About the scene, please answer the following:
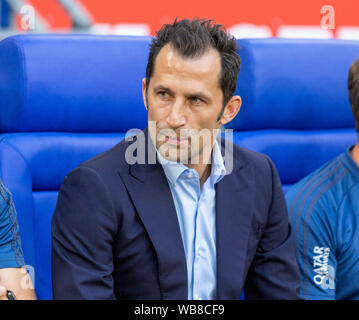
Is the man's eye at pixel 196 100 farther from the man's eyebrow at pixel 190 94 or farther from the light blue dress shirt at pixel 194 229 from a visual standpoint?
the light blue dress shirt at pixel 194 229

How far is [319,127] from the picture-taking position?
1.71m

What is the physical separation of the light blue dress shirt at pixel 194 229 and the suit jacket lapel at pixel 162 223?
0.03 meters

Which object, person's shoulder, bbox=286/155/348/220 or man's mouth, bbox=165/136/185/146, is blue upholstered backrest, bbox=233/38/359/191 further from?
→ man's mouth, bbox=165/136/185/146

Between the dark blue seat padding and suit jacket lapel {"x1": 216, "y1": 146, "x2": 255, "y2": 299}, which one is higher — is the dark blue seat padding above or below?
above

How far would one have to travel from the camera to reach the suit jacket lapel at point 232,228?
3.96ft

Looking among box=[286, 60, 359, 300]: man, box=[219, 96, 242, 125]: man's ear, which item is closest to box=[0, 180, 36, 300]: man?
box=[219, 96, 242, 125]: man's ear

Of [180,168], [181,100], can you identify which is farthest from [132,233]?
[181,100]

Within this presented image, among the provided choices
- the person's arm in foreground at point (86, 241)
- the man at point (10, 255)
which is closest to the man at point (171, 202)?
the person's arm in foreground at point (86, 241)

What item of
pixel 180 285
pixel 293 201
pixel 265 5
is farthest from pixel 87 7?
pixel 180 285

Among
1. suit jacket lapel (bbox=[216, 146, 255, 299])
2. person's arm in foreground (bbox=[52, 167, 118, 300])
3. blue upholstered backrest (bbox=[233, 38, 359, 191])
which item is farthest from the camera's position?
blue upholstered backrest (bbox=[233, 38, 359, 191])

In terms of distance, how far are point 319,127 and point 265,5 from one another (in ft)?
5.39

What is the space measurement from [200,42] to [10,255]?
59cm

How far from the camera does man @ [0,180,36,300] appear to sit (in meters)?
1.23

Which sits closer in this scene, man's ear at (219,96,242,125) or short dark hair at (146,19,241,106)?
short dark hair at (146,19,241,106)
